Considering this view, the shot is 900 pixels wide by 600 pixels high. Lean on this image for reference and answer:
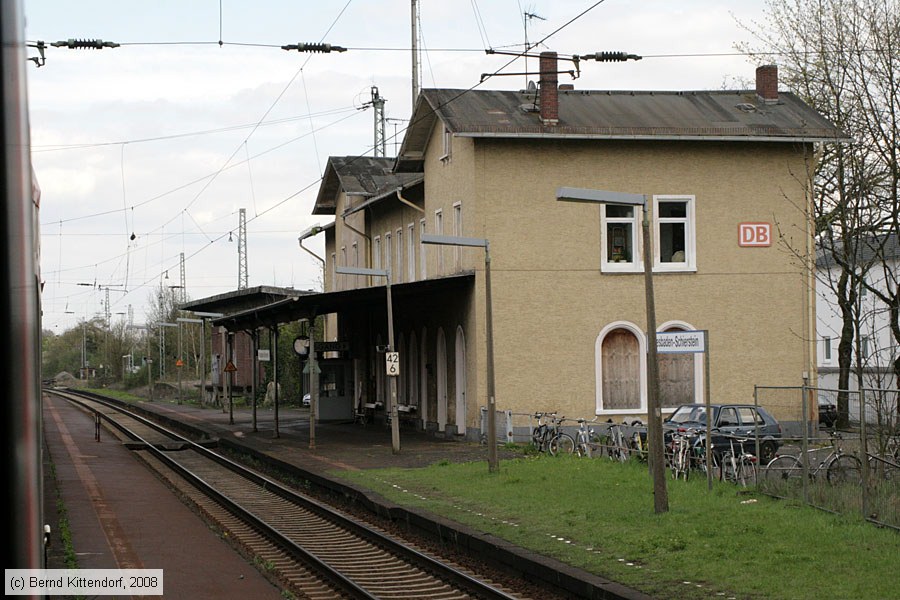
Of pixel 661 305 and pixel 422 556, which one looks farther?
pixel 661 305

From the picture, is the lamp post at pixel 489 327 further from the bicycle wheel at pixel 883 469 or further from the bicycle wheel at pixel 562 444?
the bicycle wheel at pixel 883 469

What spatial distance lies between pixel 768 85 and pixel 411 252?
1140cm

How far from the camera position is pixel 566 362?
89.9 feet

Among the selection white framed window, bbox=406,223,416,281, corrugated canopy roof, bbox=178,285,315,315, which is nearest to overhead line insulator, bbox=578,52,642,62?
white framed window, bbox=406,223,416,281

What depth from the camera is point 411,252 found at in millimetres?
34844

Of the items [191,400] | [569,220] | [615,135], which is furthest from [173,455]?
[191,400]

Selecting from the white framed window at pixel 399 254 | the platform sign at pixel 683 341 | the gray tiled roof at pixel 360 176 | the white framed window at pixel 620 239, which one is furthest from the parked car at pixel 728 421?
the gray tiled roof at pixel 360 176

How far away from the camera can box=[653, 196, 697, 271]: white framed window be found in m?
Result: 27.9

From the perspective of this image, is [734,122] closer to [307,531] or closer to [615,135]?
[615,135]

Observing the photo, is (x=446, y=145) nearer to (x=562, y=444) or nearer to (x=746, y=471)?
(x=562, y=444)

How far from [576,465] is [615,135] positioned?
990 cm

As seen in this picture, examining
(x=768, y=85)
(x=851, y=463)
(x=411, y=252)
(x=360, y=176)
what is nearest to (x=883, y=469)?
(x=851, y=463)

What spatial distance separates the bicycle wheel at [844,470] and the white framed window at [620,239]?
14.1m

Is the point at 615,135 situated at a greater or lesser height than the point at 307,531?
greater
